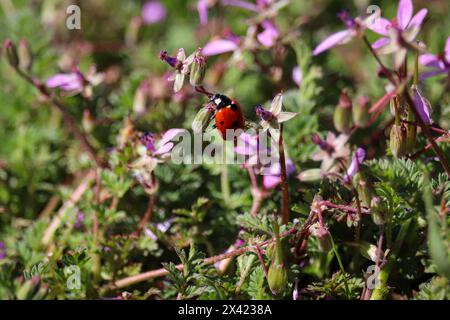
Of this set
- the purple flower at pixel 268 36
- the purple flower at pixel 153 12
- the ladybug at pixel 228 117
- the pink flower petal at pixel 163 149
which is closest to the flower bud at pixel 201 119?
the ladybug at pixel 228 117

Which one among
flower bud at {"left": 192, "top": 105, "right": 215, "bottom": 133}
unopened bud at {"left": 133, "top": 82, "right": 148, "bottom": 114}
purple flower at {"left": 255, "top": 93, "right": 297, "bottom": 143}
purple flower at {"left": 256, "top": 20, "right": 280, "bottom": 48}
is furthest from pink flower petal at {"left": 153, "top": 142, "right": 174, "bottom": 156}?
purple flower at {"left": 256, "top": 20, "right": 280, "bottom": 48}

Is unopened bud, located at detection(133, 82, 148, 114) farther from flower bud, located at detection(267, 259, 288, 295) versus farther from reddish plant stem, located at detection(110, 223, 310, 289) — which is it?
flower bud, located at detection(267, 259, 288, 295)

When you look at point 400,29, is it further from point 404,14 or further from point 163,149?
point 163,149

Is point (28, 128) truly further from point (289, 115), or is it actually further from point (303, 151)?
point (289, 115)

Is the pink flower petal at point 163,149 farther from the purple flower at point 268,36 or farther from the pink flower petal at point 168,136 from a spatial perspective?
the purple flower at point 268,36

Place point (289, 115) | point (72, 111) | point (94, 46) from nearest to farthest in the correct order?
point (289, 115) → point (72, 111) → point (94, 46)
